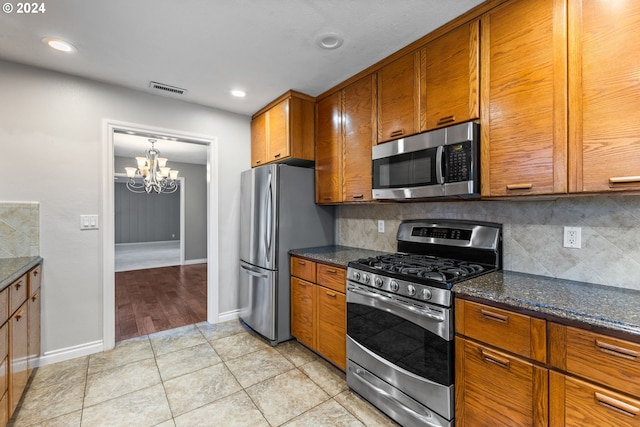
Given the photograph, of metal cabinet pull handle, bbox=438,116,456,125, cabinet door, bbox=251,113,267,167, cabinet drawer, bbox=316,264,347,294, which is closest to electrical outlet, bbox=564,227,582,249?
metal cabinet pull handle, bbox=438,116,456,125

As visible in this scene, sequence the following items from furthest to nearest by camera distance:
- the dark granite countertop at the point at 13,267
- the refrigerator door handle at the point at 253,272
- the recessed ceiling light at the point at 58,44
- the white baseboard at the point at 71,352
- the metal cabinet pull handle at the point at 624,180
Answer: the refrigerator door handle at the point at 253,272, the white baseboard at the point at 71,352, the recessed ceiling light at the point at 58,44, the dark granite countertop at the point at 13,267, the metal cabinet pull handle at the point at 624,180

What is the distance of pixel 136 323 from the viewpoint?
332 cm

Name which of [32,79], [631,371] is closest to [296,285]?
[631,371]

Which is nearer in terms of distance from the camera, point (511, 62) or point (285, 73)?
point (511, 62)

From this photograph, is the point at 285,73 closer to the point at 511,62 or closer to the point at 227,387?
the point at 511,62

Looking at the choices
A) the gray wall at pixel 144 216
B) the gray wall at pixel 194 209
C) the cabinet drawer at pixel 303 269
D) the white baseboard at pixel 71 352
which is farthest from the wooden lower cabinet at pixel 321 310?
the gray wall at pixel 144 216

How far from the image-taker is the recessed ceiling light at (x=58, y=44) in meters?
2.02

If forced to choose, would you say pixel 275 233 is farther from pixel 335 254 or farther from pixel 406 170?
pixel 406 170

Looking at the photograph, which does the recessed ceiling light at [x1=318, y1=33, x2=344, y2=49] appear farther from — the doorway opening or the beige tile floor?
the beige tile floor

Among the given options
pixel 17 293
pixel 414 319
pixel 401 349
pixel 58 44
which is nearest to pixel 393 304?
pixel 414 319

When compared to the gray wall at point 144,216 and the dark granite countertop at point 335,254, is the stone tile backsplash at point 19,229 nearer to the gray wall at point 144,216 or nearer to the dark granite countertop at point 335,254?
the dark granite countertop at point 335,254

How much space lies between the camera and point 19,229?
2332 mm

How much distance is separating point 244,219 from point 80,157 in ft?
5.05

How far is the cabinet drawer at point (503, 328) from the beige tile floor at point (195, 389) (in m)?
0.85
